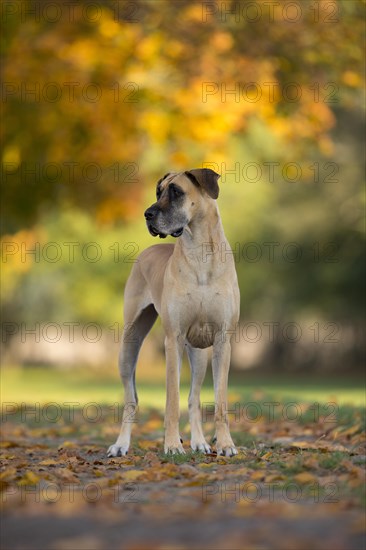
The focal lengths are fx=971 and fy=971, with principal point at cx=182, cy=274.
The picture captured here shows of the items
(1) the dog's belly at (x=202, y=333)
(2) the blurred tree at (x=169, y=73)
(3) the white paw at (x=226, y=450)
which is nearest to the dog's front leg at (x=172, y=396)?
(1) the dog's belly at (x=202, y=333)

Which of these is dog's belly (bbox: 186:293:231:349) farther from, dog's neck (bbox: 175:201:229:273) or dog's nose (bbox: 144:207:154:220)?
dog's nose (bbox: 144:207:154:220)

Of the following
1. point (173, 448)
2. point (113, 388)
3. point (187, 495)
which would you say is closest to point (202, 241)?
point (173, 448)

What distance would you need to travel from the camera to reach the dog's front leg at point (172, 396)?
305 inches

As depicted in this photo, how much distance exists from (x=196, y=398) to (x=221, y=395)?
0.58m

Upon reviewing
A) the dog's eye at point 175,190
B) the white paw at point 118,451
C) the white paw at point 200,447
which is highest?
the dog's eye at point 175,190

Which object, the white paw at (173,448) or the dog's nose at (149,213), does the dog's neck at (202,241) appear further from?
the white paw at (173,448)

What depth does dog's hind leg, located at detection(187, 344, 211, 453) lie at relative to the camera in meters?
8.10

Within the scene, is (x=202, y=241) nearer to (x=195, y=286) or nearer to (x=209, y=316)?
(x=195, y=286)

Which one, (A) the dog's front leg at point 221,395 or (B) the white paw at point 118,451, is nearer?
(A) the dog's front leg at point 221,395

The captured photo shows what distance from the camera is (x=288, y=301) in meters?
32.8

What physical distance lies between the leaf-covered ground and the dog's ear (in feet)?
6.83

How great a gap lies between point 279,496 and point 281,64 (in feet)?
35.0

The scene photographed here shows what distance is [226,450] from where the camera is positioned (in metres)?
7.64

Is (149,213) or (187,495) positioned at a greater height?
(149,213)
